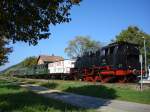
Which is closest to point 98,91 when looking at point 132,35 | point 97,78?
point 97,78

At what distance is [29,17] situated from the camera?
1253cm

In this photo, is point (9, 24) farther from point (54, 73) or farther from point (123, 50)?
point (54, 73)

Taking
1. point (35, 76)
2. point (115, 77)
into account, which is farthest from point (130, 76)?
point (35, 76)

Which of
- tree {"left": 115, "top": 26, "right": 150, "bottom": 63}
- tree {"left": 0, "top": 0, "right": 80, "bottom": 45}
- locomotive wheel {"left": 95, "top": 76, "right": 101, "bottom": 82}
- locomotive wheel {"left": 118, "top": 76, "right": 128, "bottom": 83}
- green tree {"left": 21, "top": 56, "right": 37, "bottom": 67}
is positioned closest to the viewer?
tree {"left": 0, "top": 0, "right": 80, "bottom": 45}

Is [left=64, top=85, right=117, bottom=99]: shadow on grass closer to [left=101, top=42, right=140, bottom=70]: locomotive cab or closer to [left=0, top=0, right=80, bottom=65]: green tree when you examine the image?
[left=101, top=42, right=140, bottom=70]: locomotive cab

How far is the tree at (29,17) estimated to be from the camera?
12.2m

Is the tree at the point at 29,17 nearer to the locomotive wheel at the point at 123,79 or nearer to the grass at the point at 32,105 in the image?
the grass at the point at 32,105

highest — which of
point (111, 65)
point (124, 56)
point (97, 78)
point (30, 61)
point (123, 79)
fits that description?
point (30, 61)

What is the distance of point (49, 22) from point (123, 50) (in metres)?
14.8

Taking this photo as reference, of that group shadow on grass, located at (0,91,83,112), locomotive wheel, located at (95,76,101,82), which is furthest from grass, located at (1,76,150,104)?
shadow on grass, located at (0,91,83,112)

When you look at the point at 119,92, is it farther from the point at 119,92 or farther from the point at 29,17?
the point at 29,17

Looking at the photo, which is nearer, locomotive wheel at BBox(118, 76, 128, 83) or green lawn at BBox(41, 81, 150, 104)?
green lawn at BBox(41, 81, 150, 104)

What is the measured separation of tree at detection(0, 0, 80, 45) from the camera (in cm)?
1223

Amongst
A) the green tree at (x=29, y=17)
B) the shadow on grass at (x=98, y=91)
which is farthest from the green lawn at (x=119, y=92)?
the green tree at (x=29, y=17)
